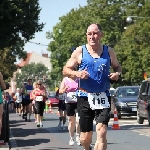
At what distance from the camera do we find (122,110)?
102ft

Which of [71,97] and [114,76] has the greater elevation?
[71,97]

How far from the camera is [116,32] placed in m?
85.9

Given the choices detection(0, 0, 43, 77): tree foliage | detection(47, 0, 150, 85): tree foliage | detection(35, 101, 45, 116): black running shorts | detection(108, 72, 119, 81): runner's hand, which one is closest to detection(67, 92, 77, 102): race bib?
detection(35, 101, 45, 116): black running shorts

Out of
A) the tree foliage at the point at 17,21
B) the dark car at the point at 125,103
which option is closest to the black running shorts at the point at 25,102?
the tree foliage at the point at 17,21

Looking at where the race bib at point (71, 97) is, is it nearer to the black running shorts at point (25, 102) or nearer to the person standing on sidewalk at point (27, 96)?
the person standing on sidewalk at point (27, 96)

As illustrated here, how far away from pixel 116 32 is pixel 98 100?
77378mm

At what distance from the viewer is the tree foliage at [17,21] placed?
2989 centimetres

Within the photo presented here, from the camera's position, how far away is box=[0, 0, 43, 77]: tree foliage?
29.9 meters

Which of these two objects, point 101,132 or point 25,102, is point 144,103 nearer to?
point 25,102

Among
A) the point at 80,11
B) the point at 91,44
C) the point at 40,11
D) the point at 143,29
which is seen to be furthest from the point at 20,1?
the point at 80,11

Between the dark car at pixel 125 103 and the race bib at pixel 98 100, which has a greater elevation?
the dark car at pixel 125 103

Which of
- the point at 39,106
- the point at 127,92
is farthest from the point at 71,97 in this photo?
the point at 127,92

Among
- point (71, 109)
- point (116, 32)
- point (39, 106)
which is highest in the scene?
point (116, 32)

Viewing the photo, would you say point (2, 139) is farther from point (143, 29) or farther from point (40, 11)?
point (143, 29)
